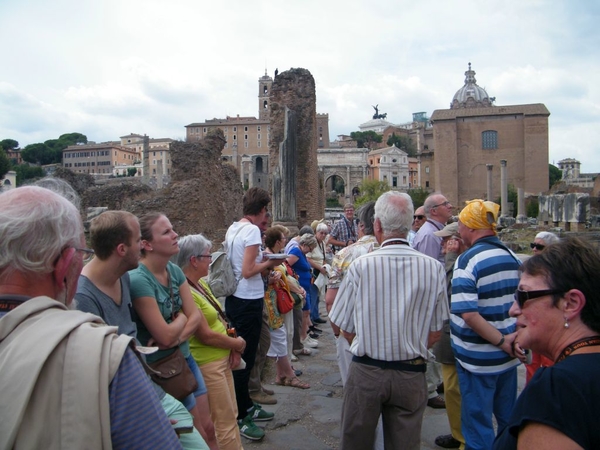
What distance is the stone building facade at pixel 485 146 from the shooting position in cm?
6034

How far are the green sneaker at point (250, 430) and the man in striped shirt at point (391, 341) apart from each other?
1.35 meters

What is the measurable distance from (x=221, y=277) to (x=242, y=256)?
1.02ft

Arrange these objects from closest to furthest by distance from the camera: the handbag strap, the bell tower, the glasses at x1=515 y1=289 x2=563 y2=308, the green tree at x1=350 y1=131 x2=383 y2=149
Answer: the glasses at x1=515 y1=289 x2=563 y2=308 → the handbag strap → the bell tower → the green tree at x1=350 y1=131 x2=383 y2=149

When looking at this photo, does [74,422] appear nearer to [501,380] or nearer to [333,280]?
[333,280]

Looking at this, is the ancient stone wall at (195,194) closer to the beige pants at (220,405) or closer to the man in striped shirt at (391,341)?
the beige pants at (220,405)

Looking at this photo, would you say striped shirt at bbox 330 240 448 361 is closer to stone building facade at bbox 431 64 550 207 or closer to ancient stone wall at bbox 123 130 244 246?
ancient stone wall at bbox 123 130 244 246

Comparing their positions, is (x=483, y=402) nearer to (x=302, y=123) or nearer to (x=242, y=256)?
(x=242, y=256)

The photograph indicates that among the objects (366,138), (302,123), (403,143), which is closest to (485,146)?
(403,143)

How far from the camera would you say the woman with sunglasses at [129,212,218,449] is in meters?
2.75

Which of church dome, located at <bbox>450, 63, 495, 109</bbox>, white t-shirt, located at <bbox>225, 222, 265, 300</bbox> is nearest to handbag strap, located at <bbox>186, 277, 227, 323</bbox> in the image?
white t-shirt, located at <bbox>225, 222, 265, 300</bbox>

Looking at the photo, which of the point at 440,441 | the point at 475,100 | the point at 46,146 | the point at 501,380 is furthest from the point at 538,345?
the point at 46,146

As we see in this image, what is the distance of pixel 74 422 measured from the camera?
1.25 m

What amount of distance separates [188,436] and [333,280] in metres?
1.75

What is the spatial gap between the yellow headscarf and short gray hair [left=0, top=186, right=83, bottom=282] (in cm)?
269
